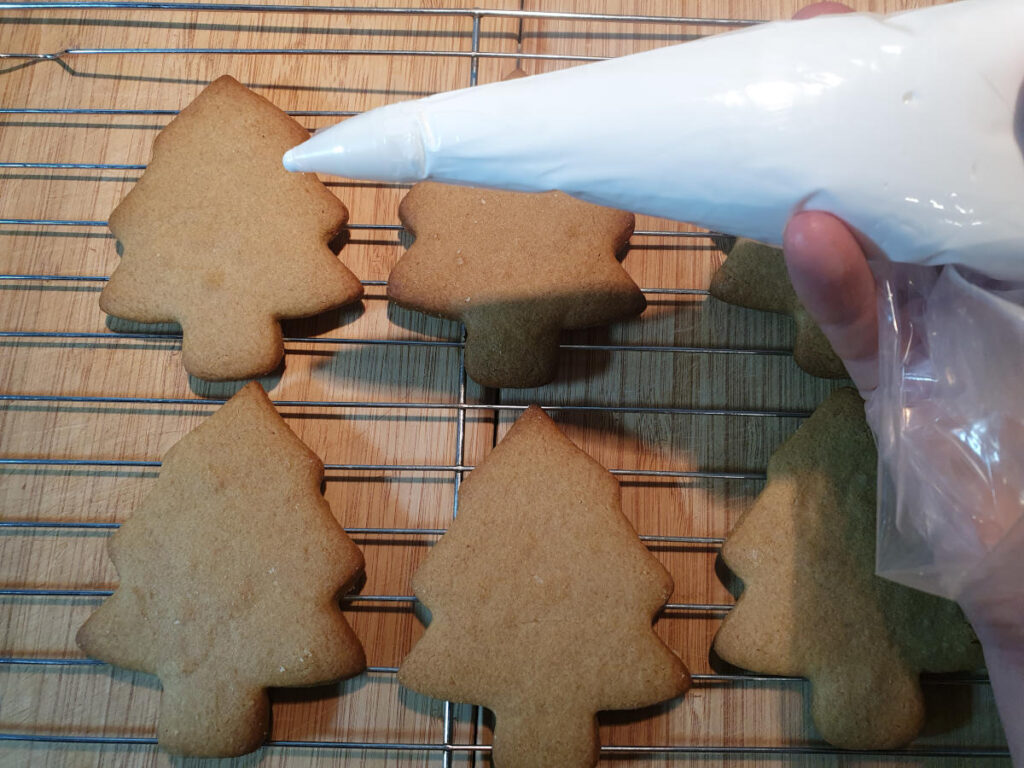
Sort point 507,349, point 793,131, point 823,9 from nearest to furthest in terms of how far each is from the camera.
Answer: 1. point 793,131
2. point 823,9
3. point 507,349

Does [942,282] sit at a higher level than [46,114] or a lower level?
lower

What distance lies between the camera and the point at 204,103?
0.94m

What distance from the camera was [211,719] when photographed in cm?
78

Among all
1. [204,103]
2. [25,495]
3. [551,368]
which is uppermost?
[204,103]

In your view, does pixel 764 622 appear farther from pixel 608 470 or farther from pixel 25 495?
pixel 25 495

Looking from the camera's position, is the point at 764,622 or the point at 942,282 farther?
the point at 764,622

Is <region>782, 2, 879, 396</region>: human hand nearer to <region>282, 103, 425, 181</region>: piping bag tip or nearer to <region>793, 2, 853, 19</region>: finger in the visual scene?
<region>793, 2, 853, 19</region>: finger

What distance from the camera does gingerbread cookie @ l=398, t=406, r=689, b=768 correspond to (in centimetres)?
76

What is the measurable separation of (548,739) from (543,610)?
0.11 metres

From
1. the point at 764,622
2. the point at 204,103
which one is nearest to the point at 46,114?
the point at 204,103

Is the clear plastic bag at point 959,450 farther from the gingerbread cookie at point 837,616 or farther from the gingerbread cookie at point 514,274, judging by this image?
the gingerbread cookie at point 514,274

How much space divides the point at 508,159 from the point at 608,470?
37 centimetres

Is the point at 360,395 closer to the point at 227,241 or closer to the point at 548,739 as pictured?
the point at 227,241

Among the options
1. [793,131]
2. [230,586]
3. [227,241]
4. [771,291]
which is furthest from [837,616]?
[227,241]
